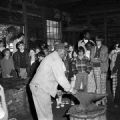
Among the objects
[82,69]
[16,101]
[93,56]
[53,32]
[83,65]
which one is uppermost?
[53,32]

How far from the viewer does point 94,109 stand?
5172 mm

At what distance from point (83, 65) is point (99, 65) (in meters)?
0.62

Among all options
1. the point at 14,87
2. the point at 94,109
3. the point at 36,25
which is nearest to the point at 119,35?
the point at 36,25

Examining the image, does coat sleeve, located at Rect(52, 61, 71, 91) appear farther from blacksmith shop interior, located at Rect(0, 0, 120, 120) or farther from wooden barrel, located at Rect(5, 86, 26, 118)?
wooden barrel, located at Rect(5, 86, 26, 118)

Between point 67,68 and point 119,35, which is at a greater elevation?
point 119,35

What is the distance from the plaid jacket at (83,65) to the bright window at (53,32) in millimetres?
6029

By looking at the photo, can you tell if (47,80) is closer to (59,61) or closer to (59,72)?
(59,72)

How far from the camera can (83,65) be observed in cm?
775

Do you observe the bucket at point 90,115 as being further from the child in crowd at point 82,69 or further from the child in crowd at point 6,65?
the child in crowd at point 6,65

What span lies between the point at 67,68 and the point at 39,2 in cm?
536

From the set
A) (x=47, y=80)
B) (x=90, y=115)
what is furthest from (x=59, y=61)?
(x=90, y=115)

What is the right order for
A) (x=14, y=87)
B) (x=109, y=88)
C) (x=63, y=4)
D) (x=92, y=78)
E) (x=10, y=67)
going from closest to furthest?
(x=14, y=87) → (x=92, y=78) → (x=10, y=67) → (x=109, y=88) → (x=63, y=4)

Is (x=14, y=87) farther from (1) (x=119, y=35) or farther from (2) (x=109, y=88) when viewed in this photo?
(1) (x=119, y=35)

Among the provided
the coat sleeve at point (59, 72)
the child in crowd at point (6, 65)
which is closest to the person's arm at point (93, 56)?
the child in crowd at point (6, 65)
